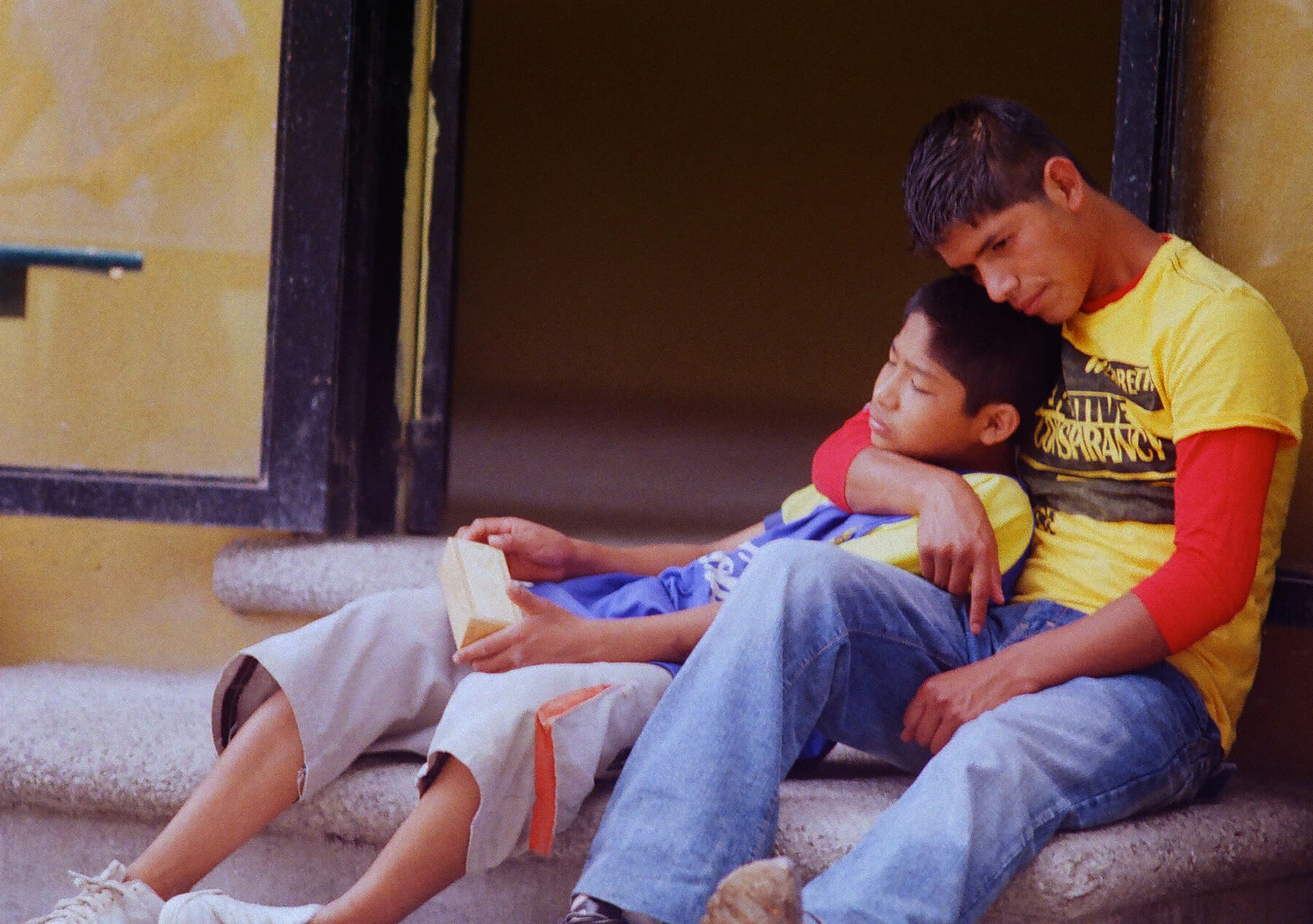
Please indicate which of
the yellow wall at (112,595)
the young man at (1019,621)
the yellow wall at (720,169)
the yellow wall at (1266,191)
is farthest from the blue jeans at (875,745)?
the yellow wall at (720,169)

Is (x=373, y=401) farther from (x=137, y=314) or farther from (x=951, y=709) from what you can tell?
(x=951, y=709)

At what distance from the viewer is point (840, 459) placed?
1687 mm

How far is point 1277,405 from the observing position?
1396 mm

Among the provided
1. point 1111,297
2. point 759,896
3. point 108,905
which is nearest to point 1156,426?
point 1111,297

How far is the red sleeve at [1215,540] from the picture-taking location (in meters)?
1.38

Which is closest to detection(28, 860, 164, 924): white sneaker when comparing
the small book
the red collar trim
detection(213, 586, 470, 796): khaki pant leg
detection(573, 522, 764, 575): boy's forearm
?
detection(213, 586, 470, 796): khaki pant leg

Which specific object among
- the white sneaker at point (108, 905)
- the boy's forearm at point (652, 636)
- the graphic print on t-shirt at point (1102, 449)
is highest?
the graphic print on t-shirt at point (1102, 449)

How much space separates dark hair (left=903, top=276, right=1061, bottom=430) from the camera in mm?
1598

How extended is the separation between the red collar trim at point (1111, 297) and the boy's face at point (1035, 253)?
0.12ft

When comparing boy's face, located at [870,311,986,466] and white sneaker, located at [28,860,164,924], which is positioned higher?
boy's face, located at [870,311,986,466]

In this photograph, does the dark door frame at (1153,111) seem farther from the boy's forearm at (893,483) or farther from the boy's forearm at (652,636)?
the boy's forearm at (652,636)

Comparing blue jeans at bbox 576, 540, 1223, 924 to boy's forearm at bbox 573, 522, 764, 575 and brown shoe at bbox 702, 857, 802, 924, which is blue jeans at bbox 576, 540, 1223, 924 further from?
boy's forearm at bbox 573, 522, 764, 575

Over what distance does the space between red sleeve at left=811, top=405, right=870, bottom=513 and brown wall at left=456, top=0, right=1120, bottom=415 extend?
4.76 m

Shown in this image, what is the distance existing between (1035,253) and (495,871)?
975 mm
